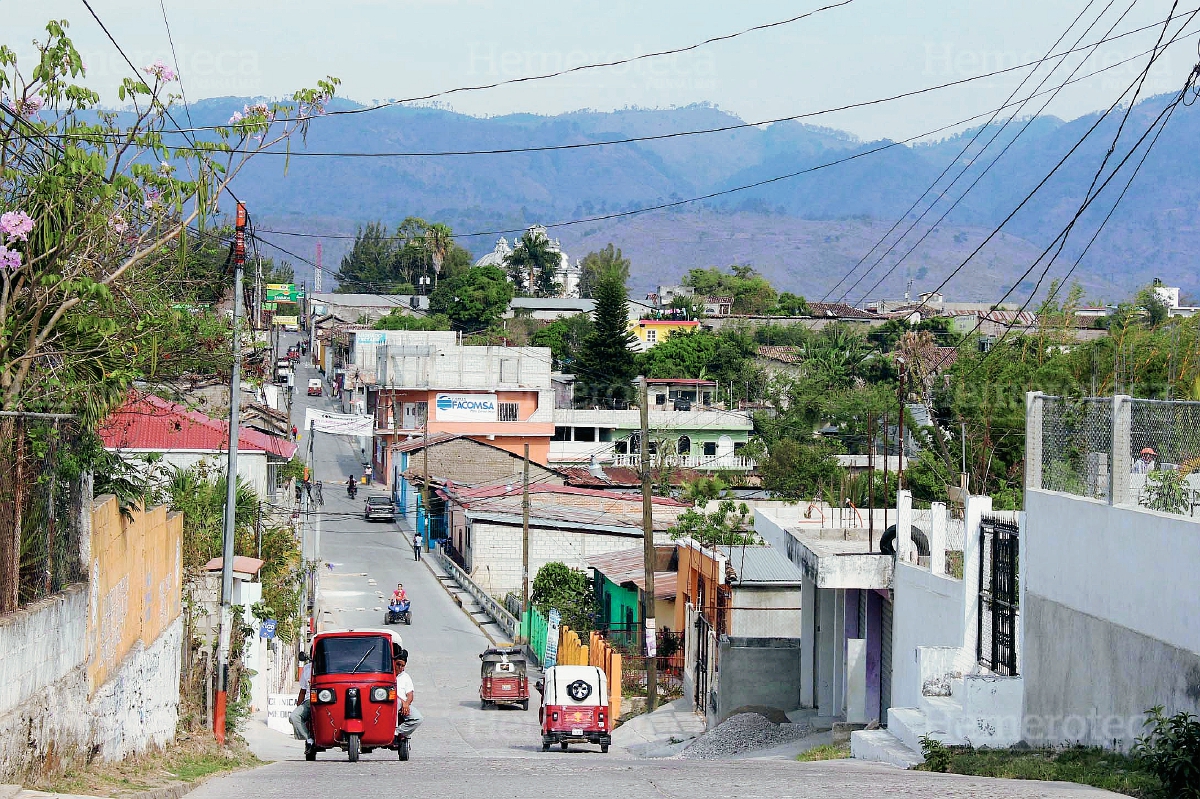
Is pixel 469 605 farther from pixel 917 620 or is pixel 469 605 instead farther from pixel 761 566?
pixel 917 620

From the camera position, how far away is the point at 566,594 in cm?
4650

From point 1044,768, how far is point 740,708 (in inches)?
565

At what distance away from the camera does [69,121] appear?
508 inches

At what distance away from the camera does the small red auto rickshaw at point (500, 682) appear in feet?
114

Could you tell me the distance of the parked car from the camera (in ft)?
233

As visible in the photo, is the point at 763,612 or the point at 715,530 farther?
the point at 715,530

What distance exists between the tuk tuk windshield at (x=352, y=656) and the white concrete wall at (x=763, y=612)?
15053 mm

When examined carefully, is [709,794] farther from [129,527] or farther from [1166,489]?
[129,527]

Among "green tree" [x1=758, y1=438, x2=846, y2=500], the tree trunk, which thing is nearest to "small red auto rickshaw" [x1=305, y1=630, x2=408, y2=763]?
the tree trunk

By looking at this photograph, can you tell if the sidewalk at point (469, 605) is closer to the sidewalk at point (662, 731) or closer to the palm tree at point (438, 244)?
the sidewalk at point (662, 731)

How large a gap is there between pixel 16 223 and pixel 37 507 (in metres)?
2.58

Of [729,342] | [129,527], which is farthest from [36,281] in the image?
[729,342]

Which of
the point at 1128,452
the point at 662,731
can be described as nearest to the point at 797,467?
the point at 662,731

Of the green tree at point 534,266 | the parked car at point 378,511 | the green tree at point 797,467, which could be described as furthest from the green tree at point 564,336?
the green tree at point 534,266
